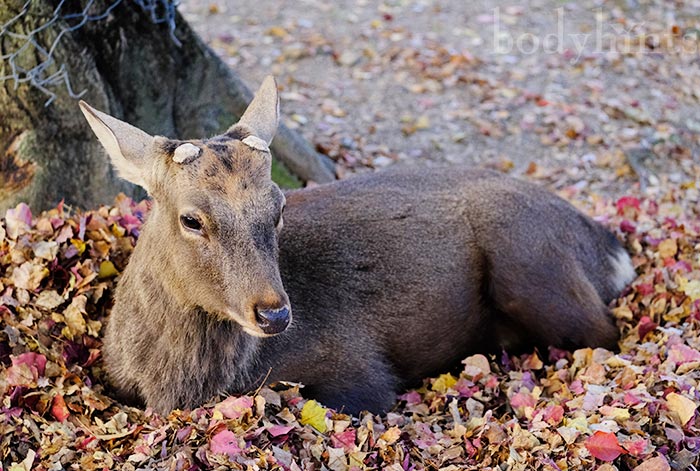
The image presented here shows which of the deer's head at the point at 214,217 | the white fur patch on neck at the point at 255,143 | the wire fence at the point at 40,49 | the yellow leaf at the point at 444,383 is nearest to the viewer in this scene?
the deer's head at the point at 214,217

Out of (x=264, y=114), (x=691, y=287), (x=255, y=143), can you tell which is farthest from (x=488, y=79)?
(x=255, y=143)

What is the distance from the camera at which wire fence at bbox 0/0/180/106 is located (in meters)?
6.18

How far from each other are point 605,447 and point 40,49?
4.55 meters

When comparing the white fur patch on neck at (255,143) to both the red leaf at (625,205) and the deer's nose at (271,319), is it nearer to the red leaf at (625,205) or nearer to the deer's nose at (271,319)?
the deer's nose at (271,319)

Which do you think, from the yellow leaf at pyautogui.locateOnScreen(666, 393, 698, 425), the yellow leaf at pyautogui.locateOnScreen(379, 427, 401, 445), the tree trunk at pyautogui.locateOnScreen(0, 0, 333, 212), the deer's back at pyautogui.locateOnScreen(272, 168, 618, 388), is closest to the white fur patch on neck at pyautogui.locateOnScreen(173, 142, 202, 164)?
the deer's back at pyautogui.locateOnScreen(272, 168, 618, 388)

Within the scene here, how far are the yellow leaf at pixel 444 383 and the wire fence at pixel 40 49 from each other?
3.15 meters

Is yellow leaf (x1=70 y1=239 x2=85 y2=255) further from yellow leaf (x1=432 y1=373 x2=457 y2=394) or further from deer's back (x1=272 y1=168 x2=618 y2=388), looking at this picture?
yellow leaf (x1=432 y1=373 x2=457 y2=394)

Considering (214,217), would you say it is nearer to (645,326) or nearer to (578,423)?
(578,423)

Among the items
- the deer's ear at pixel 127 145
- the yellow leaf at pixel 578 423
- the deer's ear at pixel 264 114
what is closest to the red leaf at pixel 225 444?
the deer's ear at pixel 127 145

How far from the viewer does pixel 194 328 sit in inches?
194

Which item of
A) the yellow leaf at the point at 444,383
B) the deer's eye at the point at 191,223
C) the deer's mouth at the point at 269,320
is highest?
the deer's eye at the point at 191,223

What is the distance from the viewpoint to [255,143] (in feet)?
15.4

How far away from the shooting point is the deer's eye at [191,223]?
4.49 metres

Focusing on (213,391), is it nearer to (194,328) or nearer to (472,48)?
(194,328)
